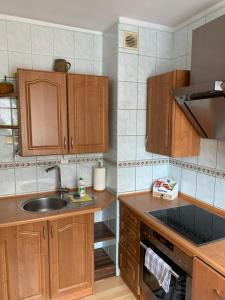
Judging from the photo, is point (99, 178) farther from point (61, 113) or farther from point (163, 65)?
point (163, 65)

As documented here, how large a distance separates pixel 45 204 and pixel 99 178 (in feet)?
1.80

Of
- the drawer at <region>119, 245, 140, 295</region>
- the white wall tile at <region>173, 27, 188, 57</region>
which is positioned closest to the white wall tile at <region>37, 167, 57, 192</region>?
the drawer at <region>119, 245, 140, 295</region>

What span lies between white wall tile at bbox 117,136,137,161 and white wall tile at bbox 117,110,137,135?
5 centimetres

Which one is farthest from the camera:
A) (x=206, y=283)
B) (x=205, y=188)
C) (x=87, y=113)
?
(x=87, y=113)

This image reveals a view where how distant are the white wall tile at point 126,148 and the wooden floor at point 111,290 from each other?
1.12m

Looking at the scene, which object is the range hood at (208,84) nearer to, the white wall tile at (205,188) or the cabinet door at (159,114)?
the cabinet door at (159,114)

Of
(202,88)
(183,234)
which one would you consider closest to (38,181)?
(183,234)

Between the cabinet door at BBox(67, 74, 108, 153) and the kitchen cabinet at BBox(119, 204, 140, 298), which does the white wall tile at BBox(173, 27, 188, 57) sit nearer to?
the cabinet door at BBox(67, 74, 108, 153)

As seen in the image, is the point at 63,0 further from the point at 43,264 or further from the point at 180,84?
the point at 43,264

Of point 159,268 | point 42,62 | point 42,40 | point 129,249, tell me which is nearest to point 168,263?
point 159,268

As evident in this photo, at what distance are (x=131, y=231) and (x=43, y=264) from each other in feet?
2.38

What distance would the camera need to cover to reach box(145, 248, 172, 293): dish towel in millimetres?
1486

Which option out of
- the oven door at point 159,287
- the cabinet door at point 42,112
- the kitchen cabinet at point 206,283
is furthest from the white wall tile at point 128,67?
the kitchen cabinet at point 206,283

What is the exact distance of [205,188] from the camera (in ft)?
6.35
